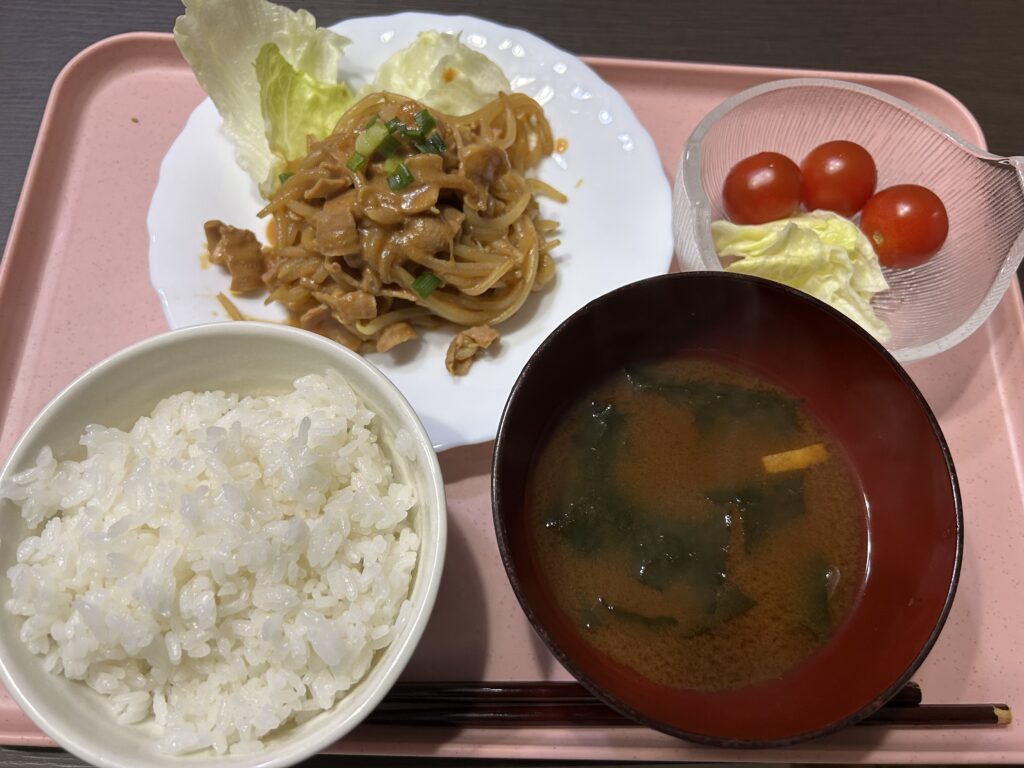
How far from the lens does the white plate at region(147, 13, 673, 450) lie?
2039 millimetres

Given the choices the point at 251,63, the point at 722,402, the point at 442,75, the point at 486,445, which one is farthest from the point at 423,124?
the point at 722,402

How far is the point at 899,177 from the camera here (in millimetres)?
2383

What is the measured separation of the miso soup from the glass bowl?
532 mm

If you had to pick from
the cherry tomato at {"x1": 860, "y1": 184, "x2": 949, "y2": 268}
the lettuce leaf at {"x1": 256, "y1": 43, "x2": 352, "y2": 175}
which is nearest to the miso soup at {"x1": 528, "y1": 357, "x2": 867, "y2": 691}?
the cherry tomato at {"x1": 860, "y1": 184, "x2": 949, "y2": 268}

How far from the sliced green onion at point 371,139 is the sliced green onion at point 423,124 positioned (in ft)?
0.35

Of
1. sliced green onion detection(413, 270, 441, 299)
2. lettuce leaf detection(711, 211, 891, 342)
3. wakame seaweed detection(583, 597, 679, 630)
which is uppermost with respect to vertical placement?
lettuce leaf detection(711, 211, 891, 342)

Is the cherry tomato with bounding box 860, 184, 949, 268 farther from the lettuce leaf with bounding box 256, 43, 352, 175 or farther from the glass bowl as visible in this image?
the lettuce leaf with bounding box 256, 43, 352, 175

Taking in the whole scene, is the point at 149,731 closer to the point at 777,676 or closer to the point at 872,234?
the point at 777,676

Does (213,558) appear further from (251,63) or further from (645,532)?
(251,63)

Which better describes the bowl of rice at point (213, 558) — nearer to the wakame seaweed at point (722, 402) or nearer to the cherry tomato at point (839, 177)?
the wakame seaweed at point (722, 402)

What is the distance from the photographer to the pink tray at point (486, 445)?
1753 millimetres

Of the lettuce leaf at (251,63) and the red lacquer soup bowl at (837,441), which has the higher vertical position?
the lettuce leaf at (251,63)

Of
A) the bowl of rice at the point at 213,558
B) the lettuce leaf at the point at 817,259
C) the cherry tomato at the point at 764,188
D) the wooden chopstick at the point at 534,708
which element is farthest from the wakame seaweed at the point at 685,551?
the cherry tomato at the point at 764,188

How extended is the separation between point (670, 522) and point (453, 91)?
5.32 feet
